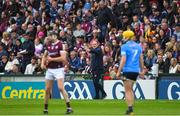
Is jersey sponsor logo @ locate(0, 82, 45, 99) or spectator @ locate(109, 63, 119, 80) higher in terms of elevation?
spectator @ locate(109, 63, 119, 80)

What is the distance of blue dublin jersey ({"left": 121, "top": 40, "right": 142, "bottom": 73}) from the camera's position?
1959 centimetres

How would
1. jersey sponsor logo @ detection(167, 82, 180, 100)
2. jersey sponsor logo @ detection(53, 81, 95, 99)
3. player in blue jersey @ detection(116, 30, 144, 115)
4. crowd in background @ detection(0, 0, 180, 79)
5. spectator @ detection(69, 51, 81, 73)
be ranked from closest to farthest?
player in blue jersey @ detection(116, 30, 144, 115), jersey sponsor logo @ detection(167, 82, 180, 100), jersey sponsor logo @ detection(53, 81, 95, 99), crowd in background @ detection(0, 0, 180, 79), spectator @ detection(69, 51, 81, 73)

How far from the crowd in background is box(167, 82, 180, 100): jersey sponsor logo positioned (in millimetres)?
664

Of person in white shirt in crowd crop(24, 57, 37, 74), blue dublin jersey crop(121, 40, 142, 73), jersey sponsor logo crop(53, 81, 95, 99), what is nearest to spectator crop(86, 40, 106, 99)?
jersey sponsor logo crop(53, 81, 95, 99)

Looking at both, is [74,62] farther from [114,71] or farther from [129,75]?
[129,75]

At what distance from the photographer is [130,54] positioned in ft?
64.4

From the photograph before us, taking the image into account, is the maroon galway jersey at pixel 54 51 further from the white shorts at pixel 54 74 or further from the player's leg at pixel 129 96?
the player's leg at pixel 129 96

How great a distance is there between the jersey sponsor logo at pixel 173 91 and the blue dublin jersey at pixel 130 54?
921 cm

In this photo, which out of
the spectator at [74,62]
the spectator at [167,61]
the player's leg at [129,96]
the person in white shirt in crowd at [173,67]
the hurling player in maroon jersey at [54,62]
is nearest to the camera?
the player's leg at [129,96]

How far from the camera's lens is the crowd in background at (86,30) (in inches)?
1200

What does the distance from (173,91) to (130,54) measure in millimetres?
9452

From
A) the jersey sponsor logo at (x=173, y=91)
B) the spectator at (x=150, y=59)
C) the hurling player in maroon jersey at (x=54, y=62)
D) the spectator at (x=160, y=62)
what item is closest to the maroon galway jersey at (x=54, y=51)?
the hurling player in maroon jersey at (x=54, y=62)

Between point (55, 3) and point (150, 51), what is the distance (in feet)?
28.5

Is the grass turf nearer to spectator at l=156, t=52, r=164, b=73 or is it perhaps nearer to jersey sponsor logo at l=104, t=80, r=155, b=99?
jersey sponsor logo at l=104, t=80, r=155, b=99
